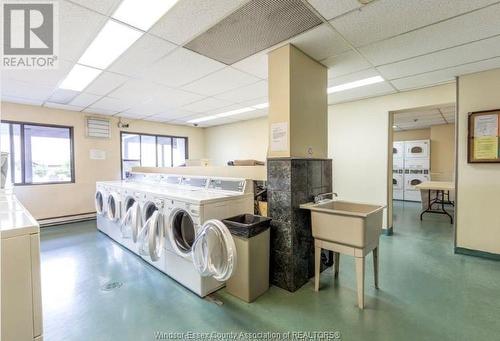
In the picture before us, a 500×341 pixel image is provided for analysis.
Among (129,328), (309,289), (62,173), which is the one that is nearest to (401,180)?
(309,289)

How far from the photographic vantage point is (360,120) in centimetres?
451

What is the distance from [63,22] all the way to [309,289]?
3.35 m

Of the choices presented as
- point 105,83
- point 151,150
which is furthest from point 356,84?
point 151,150

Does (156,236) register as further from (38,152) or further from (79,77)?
(38,152)

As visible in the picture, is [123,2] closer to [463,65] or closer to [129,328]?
[129,328]

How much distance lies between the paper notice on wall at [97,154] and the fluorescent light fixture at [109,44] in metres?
3.34

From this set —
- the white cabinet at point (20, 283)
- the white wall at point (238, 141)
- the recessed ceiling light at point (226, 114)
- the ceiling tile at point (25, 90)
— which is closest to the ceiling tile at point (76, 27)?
Result: the ceiling tile at point (25, 90)

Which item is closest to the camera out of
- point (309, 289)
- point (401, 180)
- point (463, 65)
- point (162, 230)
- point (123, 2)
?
point (123, 2)

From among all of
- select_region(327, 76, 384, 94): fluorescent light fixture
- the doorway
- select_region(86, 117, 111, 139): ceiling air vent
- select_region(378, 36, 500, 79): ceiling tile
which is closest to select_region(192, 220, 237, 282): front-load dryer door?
select_region(378, 36, 500, 79): ceiling tile

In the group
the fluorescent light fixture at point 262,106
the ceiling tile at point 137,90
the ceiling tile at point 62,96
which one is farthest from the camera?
the fluorescent light fixture at point 262,106

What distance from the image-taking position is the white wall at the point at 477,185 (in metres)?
3.14

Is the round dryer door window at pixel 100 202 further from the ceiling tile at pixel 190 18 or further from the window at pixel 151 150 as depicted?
the ceiling tile at pixel 190 18

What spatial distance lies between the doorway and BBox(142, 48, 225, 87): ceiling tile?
487 centimetres

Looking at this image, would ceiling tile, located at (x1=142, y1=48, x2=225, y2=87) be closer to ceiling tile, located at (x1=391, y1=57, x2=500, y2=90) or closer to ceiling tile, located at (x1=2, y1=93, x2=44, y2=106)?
ceiling tile, located at (x1=391, y1=57, x2=500, y2=90)
